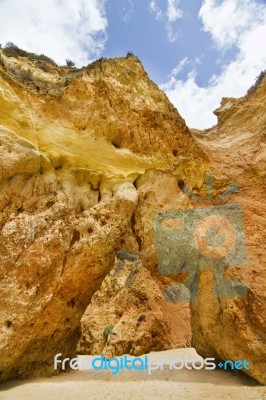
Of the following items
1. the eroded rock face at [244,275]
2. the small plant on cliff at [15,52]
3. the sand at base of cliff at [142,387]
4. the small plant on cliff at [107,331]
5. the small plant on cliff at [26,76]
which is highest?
the small plant on cliff at [15,52]

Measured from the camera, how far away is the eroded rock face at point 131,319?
13.4 m

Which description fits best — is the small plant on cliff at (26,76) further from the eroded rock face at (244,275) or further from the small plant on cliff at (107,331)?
the small plant on cliff at (107,331)

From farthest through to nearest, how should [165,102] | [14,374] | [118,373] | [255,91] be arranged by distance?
[255,91] < [165,102] < [118,373] < [14,374]

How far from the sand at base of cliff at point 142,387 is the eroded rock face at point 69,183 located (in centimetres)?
69

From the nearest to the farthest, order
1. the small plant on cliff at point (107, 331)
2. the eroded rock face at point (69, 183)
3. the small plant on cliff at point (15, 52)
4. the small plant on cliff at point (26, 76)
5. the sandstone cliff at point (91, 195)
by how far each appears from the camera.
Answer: the sandstone cliff at point (91, 195)
the eroded rock face at point (69, 183)
the small plant on cliff at point (26, 76)
the small plant on cliff at point (15, 52)
the small plant on cliff at point (107, 331)

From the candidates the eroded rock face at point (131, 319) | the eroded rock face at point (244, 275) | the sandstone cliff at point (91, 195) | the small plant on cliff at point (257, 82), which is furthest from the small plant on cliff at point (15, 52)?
the eroded rock face at point (131, 319)

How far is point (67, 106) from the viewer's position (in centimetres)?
827

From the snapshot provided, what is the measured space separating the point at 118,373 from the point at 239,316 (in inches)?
136

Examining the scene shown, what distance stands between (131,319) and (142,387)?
28.2 feet

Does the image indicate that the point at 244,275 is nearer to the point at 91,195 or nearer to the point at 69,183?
the point at 91,195

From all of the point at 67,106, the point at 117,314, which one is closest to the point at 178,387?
the point at 67,106

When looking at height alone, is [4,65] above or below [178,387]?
above

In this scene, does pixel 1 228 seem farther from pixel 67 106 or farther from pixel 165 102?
pixel 165 102

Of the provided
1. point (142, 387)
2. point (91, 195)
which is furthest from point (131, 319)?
point (142, 387)
